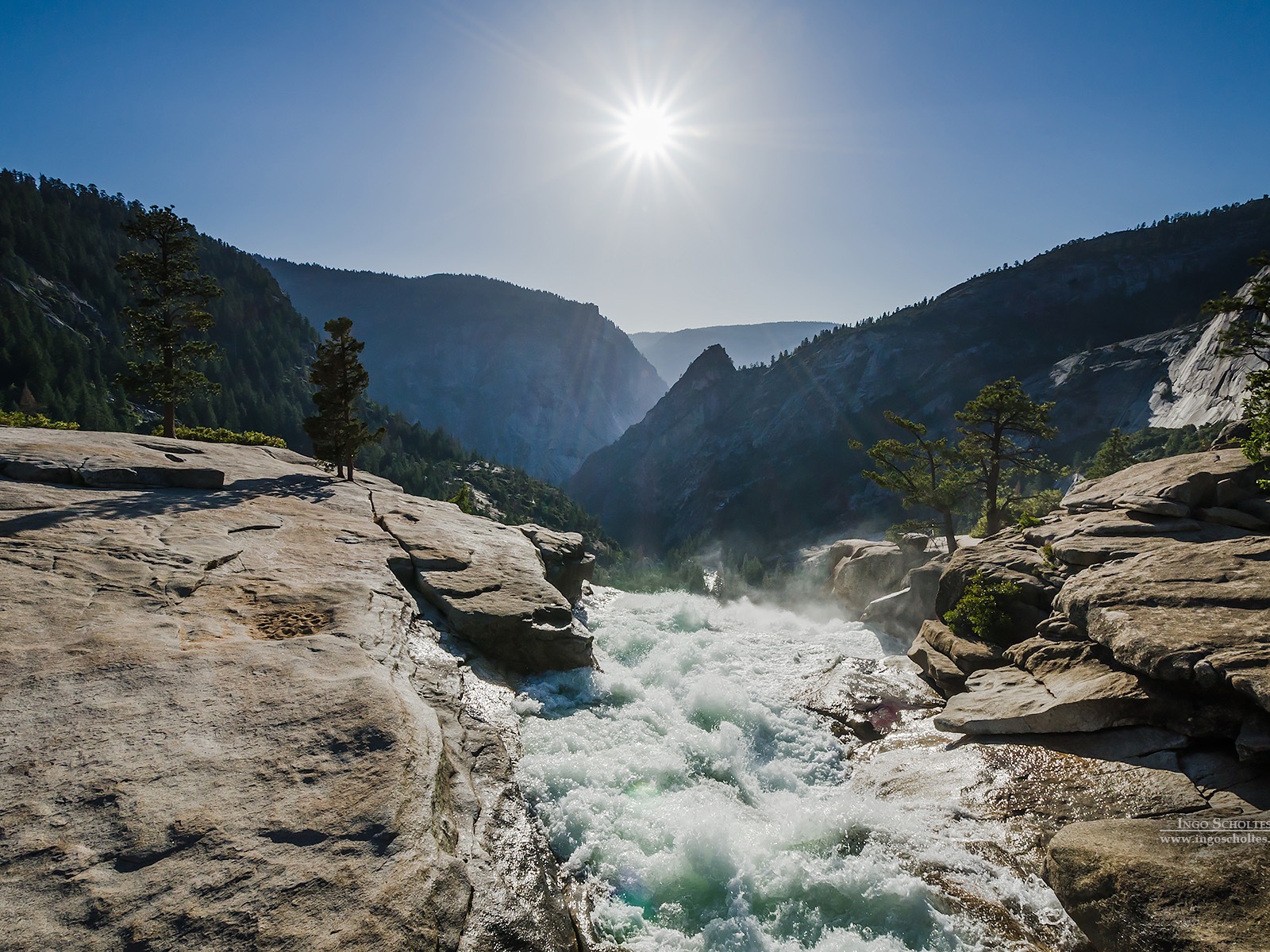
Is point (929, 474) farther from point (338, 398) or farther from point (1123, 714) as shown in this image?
point (338, 398)

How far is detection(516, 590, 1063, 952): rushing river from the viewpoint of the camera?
8.30 m

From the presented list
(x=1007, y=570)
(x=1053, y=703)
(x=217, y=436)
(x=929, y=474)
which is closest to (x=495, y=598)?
(x=1053, y=703)

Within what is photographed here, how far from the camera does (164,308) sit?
25984mm

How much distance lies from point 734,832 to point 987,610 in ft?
Result: 42.3

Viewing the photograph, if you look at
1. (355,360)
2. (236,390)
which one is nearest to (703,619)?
(355,360)

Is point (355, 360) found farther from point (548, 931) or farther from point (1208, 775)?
point (1208, 775)

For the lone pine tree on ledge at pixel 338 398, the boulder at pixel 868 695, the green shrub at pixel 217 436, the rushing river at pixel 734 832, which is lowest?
the boulder at pixel 868 695

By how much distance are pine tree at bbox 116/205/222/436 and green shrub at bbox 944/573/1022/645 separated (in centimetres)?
3531

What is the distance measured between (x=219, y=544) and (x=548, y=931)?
11929 mm

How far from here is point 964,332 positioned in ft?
525

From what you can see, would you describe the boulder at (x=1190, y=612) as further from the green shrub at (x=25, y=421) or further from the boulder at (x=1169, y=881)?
the green shrub at (x=25, y=421)

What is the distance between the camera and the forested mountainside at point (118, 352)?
81.3 meters

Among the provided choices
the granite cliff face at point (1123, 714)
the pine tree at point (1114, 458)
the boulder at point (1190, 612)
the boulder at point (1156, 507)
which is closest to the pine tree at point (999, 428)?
the granite cliff face at point (1123, 714)

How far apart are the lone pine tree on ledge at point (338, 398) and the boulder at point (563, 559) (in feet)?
32.8
